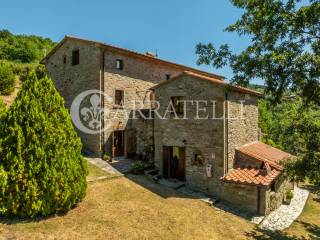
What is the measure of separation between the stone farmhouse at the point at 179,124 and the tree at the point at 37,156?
7265 mm

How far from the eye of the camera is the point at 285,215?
13.9 metres

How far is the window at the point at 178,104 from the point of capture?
15.5 metres

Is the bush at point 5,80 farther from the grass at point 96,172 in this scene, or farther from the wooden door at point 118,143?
the grass at point 96,172

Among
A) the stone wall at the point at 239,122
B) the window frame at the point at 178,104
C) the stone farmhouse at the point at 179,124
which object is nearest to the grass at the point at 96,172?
the stone farmhouse at the point at 179,124

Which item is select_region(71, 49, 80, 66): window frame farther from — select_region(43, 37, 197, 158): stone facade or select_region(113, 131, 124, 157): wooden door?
select_region(113, 131, 124, 157): wooden door

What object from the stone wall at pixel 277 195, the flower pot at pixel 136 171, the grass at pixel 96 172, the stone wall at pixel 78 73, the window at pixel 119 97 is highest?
the stone wall at pixel 78 73

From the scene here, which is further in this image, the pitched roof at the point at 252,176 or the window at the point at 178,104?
the window at the point at 178,104

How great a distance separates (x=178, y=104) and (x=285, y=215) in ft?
29.7

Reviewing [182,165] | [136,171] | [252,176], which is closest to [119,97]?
[136,171]

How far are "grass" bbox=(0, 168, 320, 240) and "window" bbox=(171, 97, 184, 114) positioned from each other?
491cm

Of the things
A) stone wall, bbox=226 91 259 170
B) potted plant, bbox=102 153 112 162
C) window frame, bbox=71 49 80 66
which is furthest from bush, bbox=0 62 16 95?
stone wall, bbox=226 91 259 170

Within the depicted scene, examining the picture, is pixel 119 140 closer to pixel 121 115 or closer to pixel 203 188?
pixel 121 115

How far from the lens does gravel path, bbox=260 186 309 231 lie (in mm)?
12267

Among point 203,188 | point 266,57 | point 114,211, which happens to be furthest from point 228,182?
point 266,57
